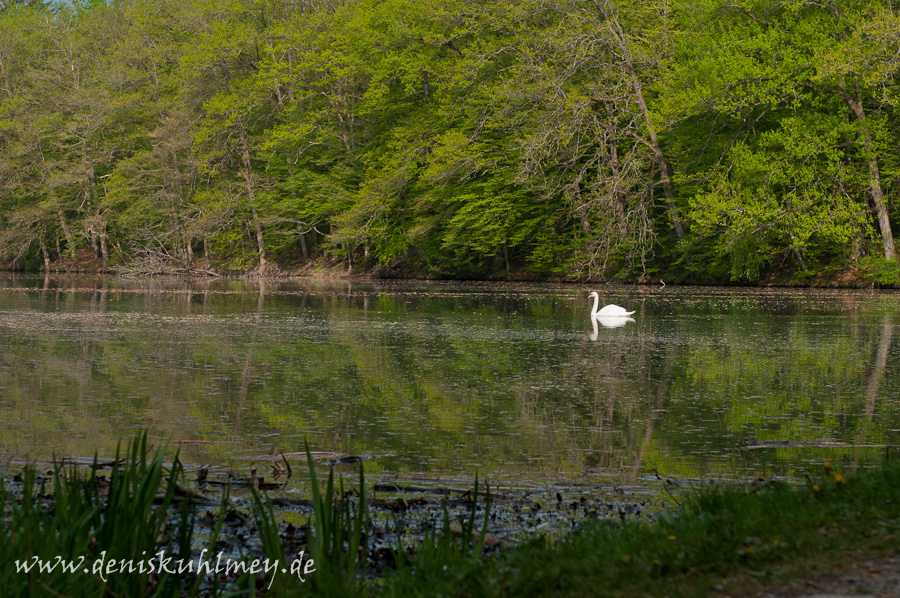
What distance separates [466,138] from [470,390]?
36.4 meters

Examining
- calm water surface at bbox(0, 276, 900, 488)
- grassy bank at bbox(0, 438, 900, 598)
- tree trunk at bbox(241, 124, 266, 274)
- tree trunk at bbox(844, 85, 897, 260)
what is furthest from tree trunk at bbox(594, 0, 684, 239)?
grassy bank at bbox(0, 438, 900, 598)

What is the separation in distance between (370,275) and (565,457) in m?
47.6

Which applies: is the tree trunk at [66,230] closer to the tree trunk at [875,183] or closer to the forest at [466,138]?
the forest at [466,138]

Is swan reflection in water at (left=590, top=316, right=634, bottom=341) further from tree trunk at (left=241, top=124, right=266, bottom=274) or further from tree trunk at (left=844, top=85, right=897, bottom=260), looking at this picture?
tree trunk at (left=241, top=124, right=266, bottom=274)

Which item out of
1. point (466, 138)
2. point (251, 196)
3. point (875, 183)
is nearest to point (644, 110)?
point (466, 138)

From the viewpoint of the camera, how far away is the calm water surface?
828 centimetres

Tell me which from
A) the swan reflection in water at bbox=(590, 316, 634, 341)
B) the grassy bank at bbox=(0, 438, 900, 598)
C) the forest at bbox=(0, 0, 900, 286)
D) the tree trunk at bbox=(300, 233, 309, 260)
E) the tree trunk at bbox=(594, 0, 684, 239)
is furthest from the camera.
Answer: the tree trunk at bbox=(300, 233, 309, 260)

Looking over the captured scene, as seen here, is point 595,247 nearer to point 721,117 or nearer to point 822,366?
point 721,117

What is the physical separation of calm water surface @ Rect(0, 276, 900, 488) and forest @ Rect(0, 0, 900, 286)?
14543mm

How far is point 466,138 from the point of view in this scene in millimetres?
47094


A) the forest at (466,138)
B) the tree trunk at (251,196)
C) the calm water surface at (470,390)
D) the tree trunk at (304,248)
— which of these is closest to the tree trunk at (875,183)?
the forest at (466,138)

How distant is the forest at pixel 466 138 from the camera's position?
119 ft

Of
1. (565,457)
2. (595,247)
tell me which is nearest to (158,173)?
(595,247)

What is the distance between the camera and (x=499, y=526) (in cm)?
593
